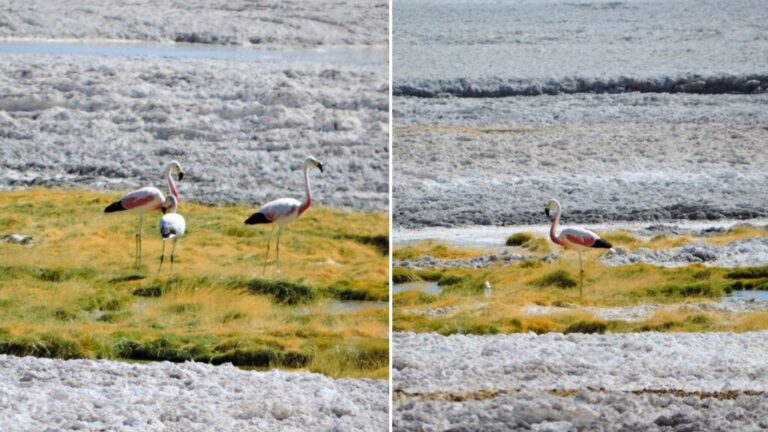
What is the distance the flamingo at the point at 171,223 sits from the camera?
488cm

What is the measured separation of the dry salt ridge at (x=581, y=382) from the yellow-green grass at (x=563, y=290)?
0.05 m

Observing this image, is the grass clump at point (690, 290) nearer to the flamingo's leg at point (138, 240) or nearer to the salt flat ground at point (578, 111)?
the salt flat ground at point (578, 111)

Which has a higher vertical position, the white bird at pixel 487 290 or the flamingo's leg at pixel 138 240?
the flamingo's leg at pixel 138 240

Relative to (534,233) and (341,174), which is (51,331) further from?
(534,233)

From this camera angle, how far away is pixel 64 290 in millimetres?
4809

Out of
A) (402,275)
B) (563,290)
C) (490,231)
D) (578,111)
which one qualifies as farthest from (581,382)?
(578,111)

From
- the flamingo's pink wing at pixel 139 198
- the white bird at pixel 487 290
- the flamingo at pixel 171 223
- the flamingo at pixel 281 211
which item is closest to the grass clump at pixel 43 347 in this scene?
the flamingo at pixel 171 223

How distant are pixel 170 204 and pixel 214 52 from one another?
648 millimetres

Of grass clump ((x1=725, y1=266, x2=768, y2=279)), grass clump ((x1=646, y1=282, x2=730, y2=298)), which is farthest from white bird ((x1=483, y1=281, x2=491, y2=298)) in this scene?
grass clump ((x1=725, y1=266, x2=768, y2=279))

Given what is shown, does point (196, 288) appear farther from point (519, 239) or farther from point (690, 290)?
point (690, 290)

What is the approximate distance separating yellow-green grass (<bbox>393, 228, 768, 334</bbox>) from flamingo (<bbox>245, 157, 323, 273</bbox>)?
424mm

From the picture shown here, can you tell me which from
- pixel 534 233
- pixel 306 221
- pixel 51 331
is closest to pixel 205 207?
pixel 306 221

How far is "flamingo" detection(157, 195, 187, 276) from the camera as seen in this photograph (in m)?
4.88

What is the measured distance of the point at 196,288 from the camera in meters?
4.88
